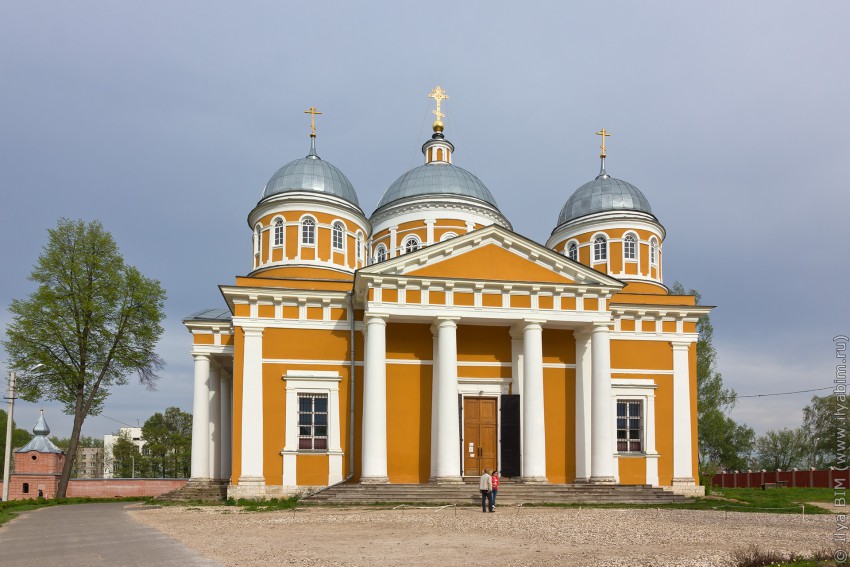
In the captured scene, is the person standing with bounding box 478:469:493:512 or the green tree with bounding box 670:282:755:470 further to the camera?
the green tree with bounding box 670:282:755:470

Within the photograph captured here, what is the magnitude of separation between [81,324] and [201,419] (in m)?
8.24

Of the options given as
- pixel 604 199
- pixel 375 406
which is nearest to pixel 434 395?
pixel 375 406

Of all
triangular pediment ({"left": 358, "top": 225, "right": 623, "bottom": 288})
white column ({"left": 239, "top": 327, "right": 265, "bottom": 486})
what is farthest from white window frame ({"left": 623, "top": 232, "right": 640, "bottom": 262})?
white column ({"left": 239, "top": 327, "right": 265, "bottom": 486})

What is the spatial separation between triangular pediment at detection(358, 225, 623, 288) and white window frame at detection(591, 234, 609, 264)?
24.9 ft

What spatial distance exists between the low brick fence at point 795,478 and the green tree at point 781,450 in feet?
79.0

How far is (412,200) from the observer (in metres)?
33.0

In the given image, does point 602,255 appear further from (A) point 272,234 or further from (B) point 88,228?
(B) point 88,228

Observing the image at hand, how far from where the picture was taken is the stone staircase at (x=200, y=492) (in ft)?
86.8

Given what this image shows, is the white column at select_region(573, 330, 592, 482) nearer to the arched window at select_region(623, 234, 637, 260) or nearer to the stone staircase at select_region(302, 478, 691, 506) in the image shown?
the stone staircase at select_region(302, 478, 691, 506)

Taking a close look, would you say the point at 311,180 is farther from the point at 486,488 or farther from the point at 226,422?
the point at 486,488

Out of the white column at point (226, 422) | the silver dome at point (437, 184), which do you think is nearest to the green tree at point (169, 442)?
the white column at point (226, 422)

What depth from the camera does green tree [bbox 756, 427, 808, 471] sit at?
2569 inches

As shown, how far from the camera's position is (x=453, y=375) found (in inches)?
928

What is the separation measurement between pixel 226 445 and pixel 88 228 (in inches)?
462
